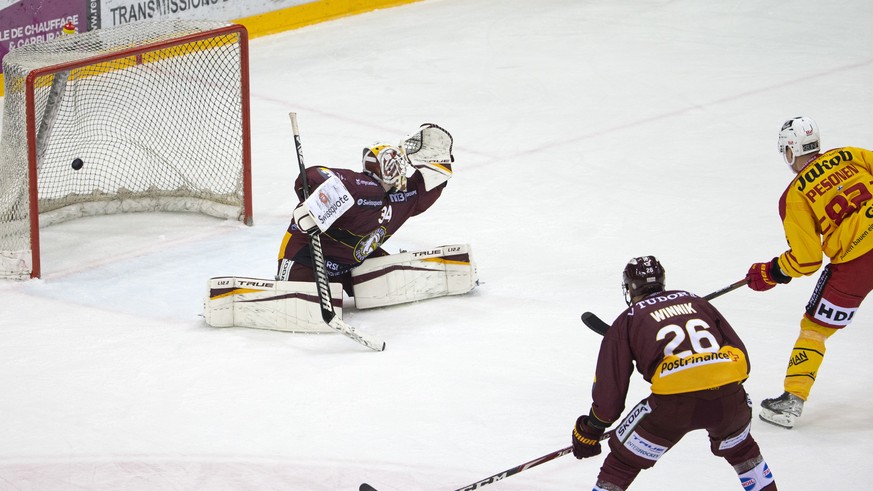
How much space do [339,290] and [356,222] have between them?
297 millimetres

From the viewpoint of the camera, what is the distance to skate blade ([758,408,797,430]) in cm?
411

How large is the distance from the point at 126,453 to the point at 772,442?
7.23ft

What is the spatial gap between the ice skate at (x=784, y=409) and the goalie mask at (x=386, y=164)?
1.83m

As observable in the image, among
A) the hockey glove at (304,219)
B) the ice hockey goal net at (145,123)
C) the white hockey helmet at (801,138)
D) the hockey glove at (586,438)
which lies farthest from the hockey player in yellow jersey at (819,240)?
the ice hockey goal net at (145,123)

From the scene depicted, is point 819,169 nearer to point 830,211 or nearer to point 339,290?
point 830,211

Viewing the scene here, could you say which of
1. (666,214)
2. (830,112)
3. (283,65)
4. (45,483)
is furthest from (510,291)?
(283,65)

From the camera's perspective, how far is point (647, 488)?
374 centimetres

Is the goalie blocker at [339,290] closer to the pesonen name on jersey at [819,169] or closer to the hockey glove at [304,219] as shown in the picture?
the hockey glove at [304,219]

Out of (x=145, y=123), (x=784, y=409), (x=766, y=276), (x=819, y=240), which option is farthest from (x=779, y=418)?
(x=145, y=123)

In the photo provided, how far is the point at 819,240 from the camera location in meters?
4.04

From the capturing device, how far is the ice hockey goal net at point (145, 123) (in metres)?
6.18

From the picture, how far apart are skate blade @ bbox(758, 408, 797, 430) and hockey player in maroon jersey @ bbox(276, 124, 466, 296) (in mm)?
1830

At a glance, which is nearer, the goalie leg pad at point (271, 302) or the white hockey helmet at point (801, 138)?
the white hockey helmet at point (801, 138)

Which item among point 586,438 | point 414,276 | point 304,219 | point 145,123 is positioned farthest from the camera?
point 145,123
